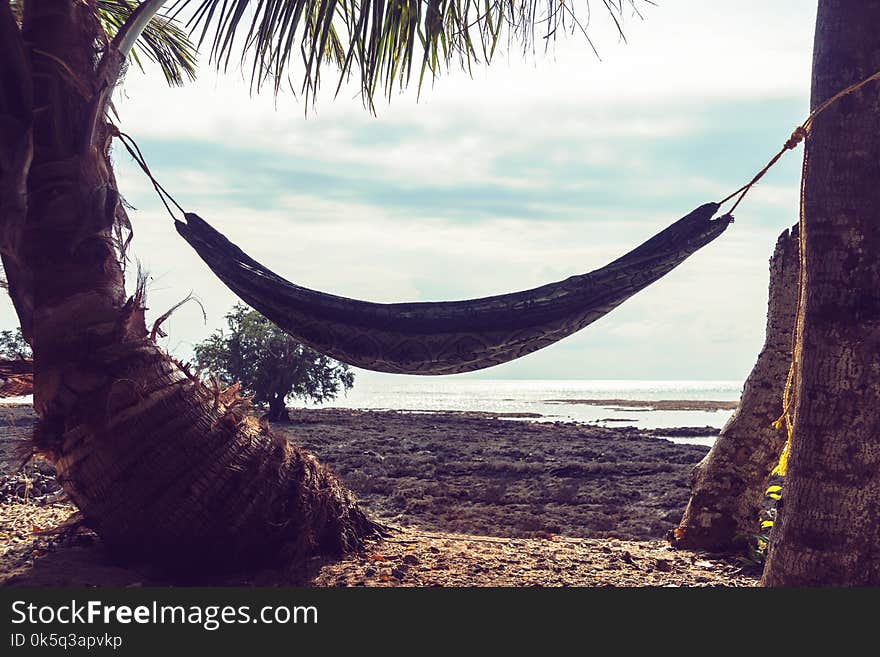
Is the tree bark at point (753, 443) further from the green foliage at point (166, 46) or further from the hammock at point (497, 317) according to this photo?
the green foliage at point (166, 46)

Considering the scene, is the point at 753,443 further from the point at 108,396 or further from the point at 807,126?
the point at 108,396

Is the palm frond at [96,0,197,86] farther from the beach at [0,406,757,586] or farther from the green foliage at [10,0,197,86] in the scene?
the beach at [0,406,757,586]

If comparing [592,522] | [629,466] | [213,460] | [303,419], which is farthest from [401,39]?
[303,419]

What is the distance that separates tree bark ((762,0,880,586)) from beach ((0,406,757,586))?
1.23 m

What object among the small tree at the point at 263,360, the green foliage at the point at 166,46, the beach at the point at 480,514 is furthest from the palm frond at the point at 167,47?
the small tree at the point at 263,360

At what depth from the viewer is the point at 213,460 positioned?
12.3ft

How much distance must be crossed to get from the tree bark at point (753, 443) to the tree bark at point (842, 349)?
167 centimetres

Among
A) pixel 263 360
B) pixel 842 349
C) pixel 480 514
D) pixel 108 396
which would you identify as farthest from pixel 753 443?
pixel 263 360

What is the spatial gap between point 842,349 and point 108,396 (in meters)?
3.12

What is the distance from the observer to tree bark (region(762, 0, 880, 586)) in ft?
9.20

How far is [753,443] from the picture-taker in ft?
15.0

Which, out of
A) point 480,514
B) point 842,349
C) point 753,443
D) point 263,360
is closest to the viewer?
point 842,349

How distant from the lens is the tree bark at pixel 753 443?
14.8ft

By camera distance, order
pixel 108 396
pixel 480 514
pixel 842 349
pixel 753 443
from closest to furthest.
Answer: pixel 842 349 → pixel 108 396 → pixel 753 443 → pixel 480 514
